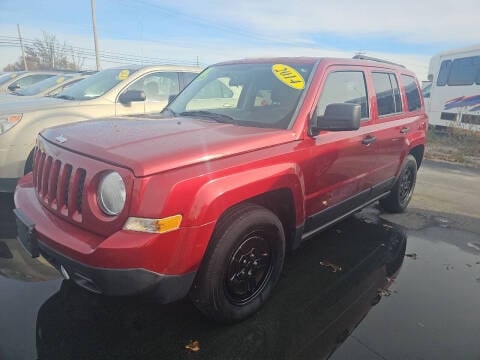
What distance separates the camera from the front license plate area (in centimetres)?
219

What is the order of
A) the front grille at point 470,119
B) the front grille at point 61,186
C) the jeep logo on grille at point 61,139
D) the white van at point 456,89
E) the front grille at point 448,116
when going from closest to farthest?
the front grille at point 61,186, the jeep logo on grille at point 61,139, the front grille at point 470,119, the white van at point 456,89, the front grille at point 448,116

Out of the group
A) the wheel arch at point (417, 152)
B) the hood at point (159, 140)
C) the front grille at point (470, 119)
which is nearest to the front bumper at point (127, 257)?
the hood at point (159, 140)

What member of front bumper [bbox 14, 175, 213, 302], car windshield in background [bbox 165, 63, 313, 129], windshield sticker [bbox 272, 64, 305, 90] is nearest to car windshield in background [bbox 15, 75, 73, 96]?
car windshield in background [bbox 165, 63, 313, 129]

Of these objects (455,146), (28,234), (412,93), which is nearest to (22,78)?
(28,234)

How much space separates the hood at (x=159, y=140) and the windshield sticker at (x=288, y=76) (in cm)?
56

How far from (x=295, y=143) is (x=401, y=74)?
260 centimetres

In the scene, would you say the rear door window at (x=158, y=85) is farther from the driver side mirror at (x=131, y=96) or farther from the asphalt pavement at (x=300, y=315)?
the asphalt pavement at (x=300, y=315)

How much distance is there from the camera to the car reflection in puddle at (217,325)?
2217 mm

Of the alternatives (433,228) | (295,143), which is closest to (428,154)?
(433,228)

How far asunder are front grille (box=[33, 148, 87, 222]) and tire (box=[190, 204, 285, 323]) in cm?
84

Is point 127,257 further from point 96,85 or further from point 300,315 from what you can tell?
point 96,85

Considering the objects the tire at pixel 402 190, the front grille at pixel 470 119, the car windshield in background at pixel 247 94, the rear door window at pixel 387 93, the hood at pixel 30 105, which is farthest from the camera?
the front grille at pixel 470 119

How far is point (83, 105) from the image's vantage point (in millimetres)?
5062

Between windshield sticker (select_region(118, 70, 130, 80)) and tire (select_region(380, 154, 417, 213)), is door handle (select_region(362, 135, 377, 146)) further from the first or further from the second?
windshield sticker (select_region(118, 70, 130, 80))
